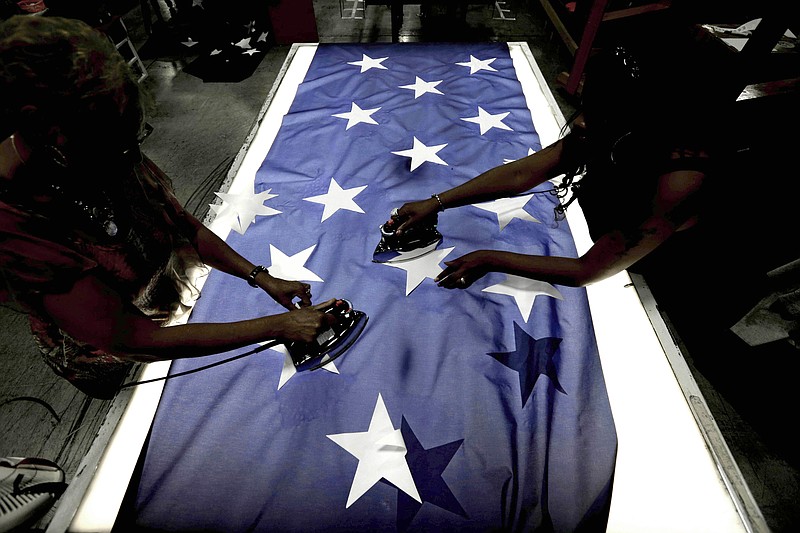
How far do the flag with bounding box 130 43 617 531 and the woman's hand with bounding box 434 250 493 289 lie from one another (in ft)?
A: 0.53

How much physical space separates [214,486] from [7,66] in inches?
52.7

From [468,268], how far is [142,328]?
120 centimetres

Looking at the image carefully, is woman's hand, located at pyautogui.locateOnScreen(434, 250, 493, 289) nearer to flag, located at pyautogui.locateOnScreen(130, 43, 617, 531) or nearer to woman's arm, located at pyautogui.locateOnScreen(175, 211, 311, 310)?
flag, located at pyautogui.locateOnScreen(130, 43, 617, 531)

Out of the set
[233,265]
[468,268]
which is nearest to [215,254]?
[233,265]

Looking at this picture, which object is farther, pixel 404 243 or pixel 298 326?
pixel 404 243

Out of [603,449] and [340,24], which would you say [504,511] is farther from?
[340,24]

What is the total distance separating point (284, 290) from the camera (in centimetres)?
155

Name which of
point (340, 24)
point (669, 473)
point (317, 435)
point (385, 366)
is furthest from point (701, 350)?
point (340, 24)

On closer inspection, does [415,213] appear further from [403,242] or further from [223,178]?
[223,178]

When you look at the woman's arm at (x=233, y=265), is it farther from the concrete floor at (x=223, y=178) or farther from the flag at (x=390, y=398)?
the concrete floor at (x=223, y=178)

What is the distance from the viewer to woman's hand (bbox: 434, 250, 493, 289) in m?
1.57

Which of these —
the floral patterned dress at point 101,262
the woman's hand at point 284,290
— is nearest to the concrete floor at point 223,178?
the floral patterned dress at point 101,262

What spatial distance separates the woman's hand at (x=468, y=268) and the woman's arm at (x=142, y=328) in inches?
23.0

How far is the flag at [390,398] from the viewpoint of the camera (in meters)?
1.27
